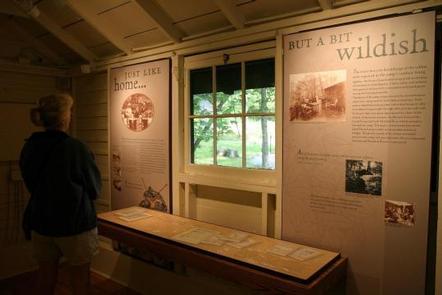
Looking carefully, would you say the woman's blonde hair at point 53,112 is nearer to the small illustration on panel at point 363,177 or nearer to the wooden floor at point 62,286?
the small illustration on panel at point 363,177

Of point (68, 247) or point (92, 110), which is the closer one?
point (68, 247)

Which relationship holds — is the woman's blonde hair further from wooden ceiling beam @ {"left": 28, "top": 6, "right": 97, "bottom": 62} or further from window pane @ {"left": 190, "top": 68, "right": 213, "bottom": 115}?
wooden ceiling beam @ {"left": 28, "top": 6, "right": 97, "bottom": 62}

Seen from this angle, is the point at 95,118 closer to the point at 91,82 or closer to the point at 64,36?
the point at 91,82

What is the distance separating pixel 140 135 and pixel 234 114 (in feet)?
3.30

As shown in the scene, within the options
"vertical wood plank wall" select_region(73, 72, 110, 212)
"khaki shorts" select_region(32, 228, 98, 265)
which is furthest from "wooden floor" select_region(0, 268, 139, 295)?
"khaki shorts" select_region(32, 228, 98, 265)

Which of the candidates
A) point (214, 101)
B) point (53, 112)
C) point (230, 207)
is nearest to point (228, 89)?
point (214, 101)

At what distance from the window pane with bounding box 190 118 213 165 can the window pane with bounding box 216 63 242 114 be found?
180mm

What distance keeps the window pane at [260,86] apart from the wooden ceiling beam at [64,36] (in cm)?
186

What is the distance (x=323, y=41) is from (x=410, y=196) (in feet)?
3.25

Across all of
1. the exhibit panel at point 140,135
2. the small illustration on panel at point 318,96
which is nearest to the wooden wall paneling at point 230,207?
the exhibit panel at point 140,135

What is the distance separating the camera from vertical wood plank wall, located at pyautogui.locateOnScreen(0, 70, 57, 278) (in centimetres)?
362

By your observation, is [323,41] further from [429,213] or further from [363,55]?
[429,213]

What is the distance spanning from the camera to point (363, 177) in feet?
6.56

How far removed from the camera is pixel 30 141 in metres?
2.10
